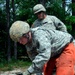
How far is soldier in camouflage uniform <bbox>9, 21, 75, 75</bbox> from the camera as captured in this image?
→ 4758 millimetres

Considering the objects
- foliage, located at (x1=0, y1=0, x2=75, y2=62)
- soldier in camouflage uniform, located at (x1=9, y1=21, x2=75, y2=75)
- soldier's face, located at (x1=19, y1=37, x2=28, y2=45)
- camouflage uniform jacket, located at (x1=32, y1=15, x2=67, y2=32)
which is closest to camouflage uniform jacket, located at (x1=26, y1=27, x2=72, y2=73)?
soldier in camouflage uniform, located at (x1=9, y1=21, x2=75, y2=75)

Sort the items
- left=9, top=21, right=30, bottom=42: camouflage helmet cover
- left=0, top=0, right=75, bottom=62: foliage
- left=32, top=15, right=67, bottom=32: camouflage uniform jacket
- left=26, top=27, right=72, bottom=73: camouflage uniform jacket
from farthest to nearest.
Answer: left=0, top=0, right=75, bottom=62: foliage, left=32, top=15, right=67, bottom=32: camouflage uniform jacket, left=26, top=27, right=72, bottom=73: camouflage uniform jacket, left=9, top=21, right=30, bottom=42: camouflage helmet cover

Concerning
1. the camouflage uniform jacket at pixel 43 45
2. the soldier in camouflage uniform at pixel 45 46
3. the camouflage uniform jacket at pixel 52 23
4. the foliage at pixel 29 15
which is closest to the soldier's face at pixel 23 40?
the soldier in camouflage uniform at pixel 45 46

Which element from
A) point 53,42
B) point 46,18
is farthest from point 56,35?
point 46,18

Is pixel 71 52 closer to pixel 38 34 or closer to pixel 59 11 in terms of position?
pixel 38 34

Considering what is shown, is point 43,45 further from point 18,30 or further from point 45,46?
point 18,30

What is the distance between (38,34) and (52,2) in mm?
16013

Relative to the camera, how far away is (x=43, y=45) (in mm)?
4797

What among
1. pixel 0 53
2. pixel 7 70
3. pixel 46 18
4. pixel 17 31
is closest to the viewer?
pixel 17 31

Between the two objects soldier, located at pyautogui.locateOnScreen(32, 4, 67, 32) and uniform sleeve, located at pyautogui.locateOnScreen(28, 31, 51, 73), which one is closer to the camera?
uniform sleeve, located at pyautogui.locateOnScreen(28, 31, 51, 73)

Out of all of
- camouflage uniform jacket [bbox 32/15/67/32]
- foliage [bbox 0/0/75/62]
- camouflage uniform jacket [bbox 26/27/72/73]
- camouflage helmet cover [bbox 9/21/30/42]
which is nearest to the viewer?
camouflage helmet cover [bbox 9/21/30/42]

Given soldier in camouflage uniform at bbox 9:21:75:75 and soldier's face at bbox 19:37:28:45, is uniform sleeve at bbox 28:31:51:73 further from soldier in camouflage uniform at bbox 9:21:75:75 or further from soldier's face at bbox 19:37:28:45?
soldier's face at bbox 19:37:28:45

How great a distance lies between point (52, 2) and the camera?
20797 mm

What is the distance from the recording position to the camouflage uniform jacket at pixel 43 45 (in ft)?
15.8
